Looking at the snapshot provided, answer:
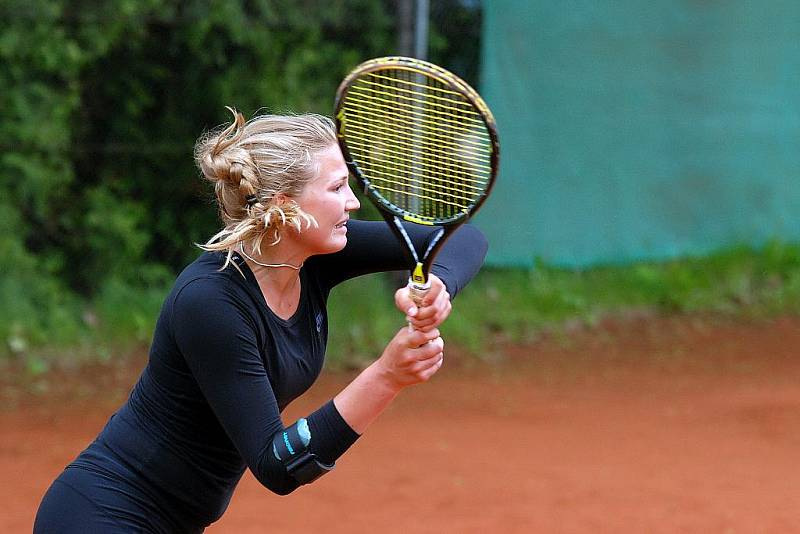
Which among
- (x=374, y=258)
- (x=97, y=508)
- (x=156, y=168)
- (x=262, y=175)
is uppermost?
(x=262, y=175)

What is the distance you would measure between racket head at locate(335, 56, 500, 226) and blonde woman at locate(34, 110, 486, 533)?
0.18 feet

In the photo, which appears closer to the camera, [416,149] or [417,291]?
[417,291]

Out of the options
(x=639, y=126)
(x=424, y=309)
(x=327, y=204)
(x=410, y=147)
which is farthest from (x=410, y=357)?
(x=639, y=126)

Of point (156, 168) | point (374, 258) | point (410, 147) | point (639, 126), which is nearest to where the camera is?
point (410, 147)

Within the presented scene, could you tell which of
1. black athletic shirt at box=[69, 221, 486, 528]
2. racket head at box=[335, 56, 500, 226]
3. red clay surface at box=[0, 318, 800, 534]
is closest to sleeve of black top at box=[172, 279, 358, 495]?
black athletic shirt at box=[69, 221, 486, 528]

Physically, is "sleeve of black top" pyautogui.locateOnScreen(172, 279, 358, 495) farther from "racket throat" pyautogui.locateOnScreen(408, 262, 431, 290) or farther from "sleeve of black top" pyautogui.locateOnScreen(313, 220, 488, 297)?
"sleeve of black top" pyautogui.locateOnScreen(313, 220, 488, 297)

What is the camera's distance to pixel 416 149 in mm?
2365

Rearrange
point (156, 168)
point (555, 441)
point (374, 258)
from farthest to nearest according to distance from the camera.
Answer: point (156, 168) → point (555, 441) → point (374, 258)

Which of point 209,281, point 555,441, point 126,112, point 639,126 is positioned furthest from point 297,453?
point 639,126

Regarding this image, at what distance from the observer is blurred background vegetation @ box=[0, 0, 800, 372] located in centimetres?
584

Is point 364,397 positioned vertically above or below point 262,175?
below

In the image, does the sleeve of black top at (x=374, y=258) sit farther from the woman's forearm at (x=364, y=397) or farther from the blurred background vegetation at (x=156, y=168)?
the blurred background vegetation at (x=156, y=168)

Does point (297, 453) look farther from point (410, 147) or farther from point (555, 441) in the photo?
point (555, 441)

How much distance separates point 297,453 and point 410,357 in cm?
25
